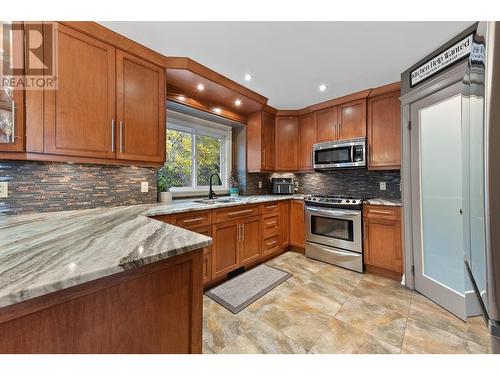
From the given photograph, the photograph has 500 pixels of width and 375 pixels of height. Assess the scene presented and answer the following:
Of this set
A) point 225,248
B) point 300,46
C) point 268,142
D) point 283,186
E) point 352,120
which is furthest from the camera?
point 283,186

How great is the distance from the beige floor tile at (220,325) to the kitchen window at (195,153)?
1.52 m

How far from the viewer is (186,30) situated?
1.58 meters

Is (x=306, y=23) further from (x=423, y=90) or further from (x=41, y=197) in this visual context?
(x=41, y=197)

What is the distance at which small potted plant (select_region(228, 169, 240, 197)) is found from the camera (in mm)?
3215

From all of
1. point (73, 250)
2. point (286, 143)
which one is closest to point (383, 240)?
point (286, 143)

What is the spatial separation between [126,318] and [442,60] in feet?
9.14

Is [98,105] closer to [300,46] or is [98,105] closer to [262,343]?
[300,46]

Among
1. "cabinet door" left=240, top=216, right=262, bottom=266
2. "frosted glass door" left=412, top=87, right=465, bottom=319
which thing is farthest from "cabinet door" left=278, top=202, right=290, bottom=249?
"frosted glass door" left=412, top=87, right=465, bottom=319

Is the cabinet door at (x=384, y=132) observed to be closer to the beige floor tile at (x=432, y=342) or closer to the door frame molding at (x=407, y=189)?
the door frame molding at (x=407, y=189)

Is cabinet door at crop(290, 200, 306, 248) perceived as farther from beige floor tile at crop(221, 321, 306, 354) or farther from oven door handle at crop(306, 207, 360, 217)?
beige floor tile at crop(221, 321, 306, 354)

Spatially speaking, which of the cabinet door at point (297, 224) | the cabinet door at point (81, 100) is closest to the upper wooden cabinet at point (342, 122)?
the cabinet door at point (297, 224)

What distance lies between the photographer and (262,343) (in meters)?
1.41
